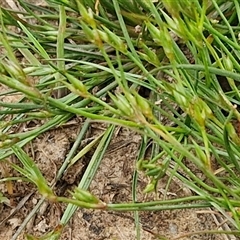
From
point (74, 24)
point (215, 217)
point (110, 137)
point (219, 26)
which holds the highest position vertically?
point (74, 24)

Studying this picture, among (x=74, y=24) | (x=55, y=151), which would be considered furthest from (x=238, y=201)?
(x=74, y=24)

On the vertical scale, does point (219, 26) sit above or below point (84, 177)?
above

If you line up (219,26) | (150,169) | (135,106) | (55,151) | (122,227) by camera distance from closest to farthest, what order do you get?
(135,106) → (150,169) → (219,26) → (122,227) → (55,151)

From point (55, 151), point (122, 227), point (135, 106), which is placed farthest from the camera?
point (55, 151)

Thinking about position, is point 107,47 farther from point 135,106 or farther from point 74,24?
point 135,106

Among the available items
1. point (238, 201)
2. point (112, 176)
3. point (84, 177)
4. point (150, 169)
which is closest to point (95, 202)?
point (150, 169)

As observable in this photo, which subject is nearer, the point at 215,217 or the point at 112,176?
the point at 215,217

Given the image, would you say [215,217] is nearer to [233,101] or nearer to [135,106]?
[233,101]
